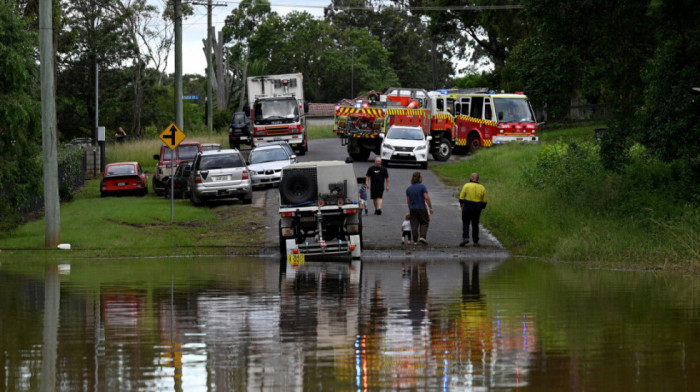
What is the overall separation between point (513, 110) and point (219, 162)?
20.2m

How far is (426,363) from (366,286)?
26.5 feet

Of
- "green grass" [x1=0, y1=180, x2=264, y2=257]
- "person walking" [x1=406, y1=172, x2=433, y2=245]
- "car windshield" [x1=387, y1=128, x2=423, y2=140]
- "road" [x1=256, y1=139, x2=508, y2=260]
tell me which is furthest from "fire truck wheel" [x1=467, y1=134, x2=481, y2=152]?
"person walking" [x1=406, y1=172, x2=433, y2=245]

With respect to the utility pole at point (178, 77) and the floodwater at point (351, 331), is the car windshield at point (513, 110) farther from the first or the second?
the floodwater at point (351, 331)

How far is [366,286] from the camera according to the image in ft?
61.8

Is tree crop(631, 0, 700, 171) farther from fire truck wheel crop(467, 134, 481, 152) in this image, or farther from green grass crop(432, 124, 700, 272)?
A: fire truck wheel crop(467, 134, 481, 152)

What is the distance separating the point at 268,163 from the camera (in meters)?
40.8

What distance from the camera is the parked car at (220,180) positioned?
3569cm

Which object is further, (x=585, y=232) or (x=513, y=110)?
(x=513, y=110)

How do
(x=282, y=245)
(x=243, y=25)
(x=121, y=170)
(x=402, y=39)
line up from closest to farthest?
(x=282, y=245) → (x=121, y=170) → (x=243, y=25) → (x=402, y=39)

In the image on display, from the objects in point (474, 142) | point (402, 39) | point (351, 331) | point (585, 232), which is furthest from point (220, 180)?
point (402, 39)

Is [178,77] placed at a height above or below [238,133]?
above

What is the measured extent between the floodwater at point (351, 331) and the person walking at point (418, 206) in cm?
479

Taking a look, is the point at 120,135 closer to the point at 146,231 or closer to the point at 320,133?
the point at 320,133

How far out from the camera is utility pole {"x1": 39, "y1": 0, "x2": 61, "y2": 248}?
2612cm
